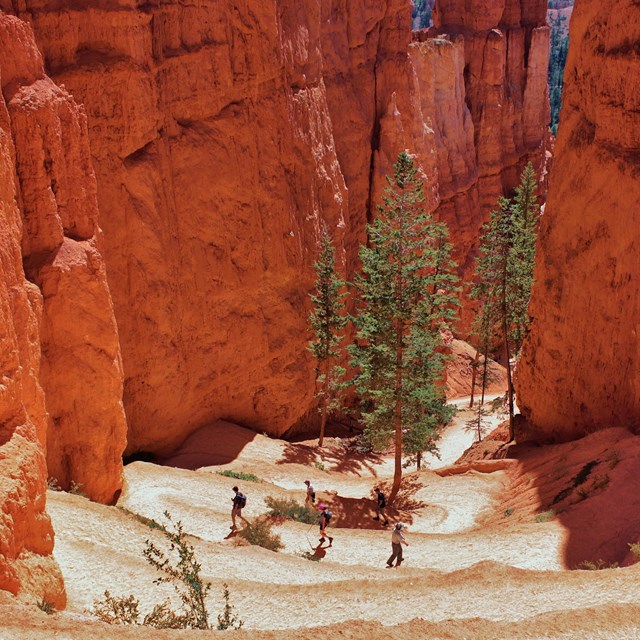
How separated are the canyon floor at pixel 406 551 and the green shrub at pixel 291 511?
38cm

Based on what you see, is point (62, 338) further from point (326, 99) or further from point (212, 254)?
point (326, 99)

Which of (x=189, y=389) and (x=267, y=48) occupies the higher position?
(x=267, y=48)

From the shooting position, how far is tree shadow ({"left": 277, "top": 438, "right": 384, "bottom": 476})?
2873cm

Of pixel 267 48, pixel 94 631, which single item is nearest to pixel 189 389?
pixel 267 48

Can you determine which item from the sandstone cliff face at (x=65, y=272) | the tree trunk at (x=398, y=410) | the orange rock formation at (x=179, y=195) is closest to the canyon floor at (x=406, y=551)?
the tree trunk at (x=398, y=410)

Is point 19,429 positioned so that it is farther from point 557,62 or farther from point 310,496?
point 557,62

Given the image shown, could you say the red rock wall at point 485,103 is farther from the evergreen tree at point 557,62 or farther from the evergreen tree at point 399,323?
the evergreen tree at point 557,62

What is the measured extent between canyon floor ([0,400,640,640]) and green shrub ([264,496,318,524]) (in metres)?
0.38

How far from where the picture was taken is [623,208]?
20.3 metres

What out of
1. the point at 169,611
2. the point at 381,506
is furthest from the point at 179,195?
the point at 169,611

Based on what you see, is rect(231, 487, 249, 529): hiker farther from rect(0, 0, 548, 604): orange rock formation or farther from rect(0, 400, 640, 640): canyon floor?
rect(0, 0, 548, 604): orange rock formation

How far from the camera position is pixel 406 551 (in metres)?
18.2

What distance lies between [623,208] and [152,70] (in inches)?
610

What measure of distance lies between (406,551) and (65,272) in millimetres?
10698
